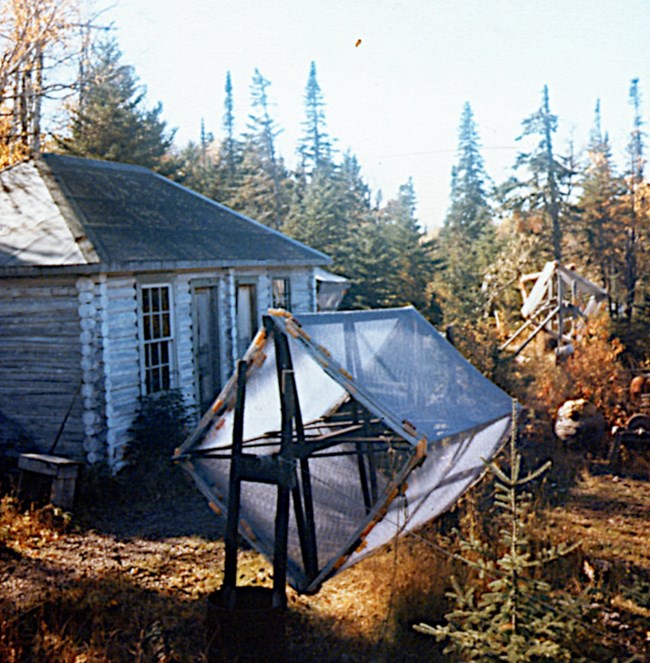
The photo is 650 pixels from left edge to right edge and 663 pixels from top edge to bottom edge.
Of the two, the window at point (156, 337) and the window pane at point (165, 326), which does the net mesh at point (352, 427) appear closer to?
the window at point (156, 337)

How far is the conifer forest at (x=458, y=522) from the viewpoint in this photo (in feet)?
20.3

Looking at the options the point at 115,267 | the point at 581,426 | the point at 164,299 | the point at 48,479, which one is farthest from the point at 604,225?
the point at 48,479

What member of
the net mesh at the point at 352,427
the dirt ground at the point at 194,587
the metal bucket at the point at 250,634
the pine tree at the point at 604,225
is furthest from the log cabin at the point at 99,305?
the pine tree at the point at 604,225

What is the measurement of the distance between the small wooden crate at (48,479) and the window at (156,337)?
210 centimetres

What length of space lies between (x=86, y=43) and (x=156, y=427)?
16.8 meters

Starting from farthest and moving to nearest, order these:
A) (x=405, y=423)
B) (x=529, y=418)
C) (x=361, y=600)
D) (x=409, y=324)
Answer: (x=529, y=418)
(x=409, y=324)
(x=361, y=600)
(x=405, y=423)

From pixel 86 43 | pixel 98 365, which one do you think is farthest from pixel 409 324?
pixel 86 43

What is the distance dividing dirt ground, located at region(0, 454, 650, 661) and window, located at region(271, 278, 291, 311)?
671 cm

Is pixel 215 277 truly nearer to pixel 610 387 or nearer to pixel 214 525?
pixel 214 525

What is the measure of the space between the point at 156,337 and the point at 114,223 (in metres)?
1.96

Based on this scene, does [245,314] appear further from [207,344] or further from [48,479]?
[48,479]

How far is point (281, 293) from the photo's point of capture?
16.8 metres

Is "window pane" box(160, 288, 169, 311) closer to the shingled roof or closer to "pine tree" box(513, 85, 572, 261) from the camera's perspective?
the shingled roof

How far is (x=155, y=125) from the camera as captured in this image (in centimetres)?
3428
